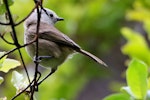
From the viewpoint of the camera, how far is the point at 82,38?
11.9 feet

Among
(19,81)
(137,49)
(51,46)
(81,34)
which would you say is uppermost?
(81,34)

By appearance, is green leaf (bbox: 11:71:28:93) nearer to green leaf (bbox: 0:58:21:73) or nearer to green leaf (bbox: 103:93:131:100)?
green leaf (bbox: 0:58:21:73)

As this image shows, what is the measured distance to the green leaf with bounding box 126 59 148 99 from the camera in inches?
62.4

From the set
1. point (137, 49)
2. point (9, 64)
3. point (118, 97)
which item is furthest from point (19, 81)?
point (137, 49)

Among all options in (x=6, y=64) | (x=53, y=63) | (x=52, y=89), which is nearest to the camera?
(x=6, y=64)

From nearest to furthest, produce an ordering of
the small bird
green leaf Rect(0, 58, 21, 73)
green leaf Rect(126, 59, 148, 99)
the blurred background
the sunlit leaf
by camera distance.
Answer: green leaf Rect(0, 58, 21, 73) → green leaf Rect(126, 59, 148, 99) → the small bird → the sunlit leaf → the blurred background

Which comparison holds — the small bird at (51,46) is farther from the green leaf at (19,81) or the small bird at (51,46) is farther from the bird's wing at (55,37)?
the green leaf at (19,81)

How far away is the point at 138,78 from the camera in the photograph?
1610 mm

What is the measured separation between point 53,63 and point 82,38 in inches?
74.3

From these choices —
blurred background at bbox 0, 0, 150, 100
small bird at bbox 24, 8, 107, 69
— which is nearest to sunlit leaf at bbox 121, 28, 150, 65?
blurred background at bbox 0, 0, 150, 100

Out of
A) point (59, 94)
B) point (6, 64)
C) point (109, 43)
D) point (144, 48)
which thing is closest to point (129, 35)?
point (144, 48)

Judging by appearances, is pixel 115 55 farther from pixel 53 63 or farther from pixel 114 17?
pixel 53 63

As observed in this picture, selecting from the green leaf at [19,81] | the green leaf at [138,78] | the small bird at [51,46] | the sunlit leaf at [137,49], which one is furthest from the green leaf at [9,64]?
the sunlit leaf at [137,49]

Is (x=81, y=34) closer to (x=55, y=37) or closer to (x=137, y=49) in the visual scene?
(x=137, y=49)
